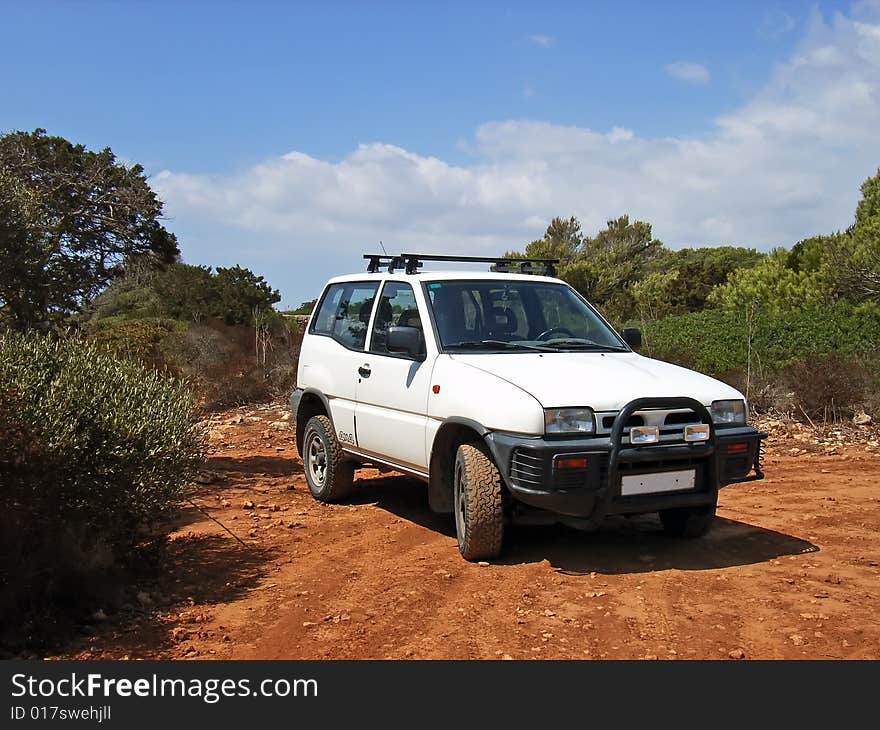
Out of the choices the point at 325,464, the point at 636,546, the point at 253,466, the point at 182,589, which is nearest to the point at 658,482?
the point at 636,546

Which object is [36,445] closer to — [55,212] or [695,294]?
[55,212]

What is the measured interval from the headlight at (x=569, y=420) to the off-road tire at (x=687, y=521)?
127 centimetres

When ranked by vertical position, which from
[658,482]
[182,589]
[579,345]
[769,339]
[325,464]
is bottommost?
[182,589]

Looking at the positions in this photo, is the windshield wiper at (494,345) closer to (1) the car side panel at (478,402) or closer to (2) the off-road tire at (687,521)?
(1) the car side panel at (478,402)

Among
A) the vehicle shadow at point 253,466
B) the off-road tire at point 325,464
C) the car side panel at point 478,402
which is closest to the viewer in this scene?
the car side panel at point 478,402

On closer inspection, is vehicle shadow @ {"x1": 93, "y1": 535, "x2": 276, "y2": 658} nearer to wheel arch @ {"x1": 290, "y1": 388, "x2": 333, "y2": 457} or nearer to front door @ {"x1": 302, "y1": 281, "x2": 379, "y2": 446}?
front door @ {"x1": 302, "y1": 281, "x2": 379, "y2": 446}

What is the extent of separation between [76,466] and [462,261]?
3631mm

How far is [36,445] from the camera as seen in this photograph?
4930 mm

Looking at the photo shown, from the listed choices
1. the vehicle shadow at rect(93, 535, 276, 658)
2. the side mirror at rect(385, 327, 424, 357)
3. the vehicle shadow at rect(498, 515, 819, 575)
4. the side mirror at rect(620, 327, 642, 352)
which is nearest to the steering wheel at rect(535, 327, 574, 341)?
the side mirror at rect(620, 327, 642, 352)

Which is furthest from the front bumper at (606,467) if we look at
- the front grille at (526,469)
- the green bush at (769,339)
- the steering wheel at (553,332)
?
the green bush at (769,339)

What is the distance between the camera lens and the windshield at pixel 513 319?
649 cm

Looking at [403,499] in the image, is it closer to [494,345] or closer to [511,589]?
[494,345]

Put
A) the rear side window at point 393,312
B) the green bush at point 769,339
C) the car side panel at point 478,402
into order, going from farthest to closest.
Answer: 1. the green bush at point 769,339
2. the rear side window at point 393,312
3. the car side panel at point 478,402

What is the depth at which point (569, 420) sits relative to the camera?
534 cm
